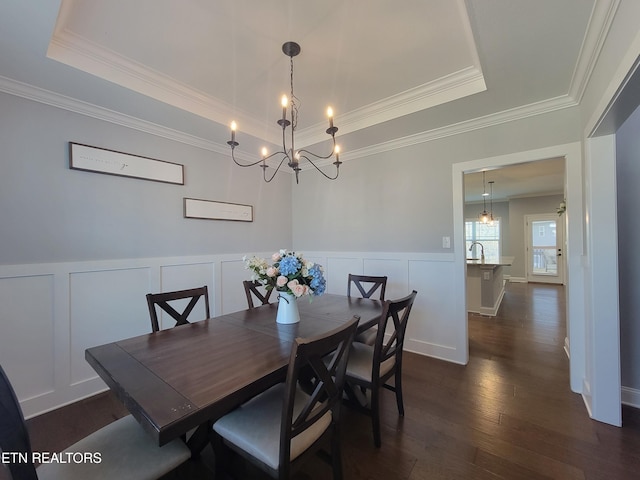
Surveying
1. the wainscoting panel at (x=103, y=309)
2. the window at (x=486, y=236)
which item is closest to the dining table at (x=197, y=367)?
the wainscoting panel at (x=103, y=309)

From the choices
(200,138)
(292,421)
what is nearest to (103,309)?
(200,138)

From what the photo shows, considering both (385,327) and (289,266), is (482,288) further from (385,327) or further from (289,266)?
(289,266)

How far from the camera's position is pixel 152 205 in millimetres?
2738

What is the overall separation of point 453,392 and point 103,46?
3.76 metres

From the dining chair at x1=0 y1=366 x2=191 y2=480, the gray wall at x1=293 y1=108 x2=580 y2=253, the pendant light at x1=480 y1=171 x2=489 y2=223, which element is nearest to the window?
the pendant light at x1=480 y1=171 x2=489 y2=223

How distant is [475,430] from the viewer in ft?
6.13

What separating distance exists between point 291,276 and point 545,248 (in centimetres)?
902

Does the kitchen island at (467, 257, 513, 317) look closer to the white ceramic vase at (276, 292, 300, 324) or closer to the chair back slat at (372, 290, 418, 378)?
the chair back slat at (372, 290, 418, 378)

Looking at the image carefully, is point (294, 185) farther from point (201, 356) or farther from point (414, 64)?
point (201, 356)

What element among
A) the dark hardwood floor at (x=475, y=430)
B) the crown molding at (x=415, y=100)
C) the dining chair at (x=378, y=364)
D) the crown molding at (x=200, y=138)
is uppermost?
the crown molding at (x=415, y=100)

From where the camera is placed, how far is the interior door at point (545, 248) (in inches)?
301

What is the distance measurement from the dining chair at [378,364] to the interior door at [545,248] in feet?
27.0

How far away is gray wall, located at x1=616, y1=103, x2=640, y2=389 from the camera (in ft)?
6.68

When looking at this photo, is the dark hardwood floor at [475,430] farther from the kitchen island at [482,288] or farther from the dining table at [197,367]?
the kitchen island at [482,288]
